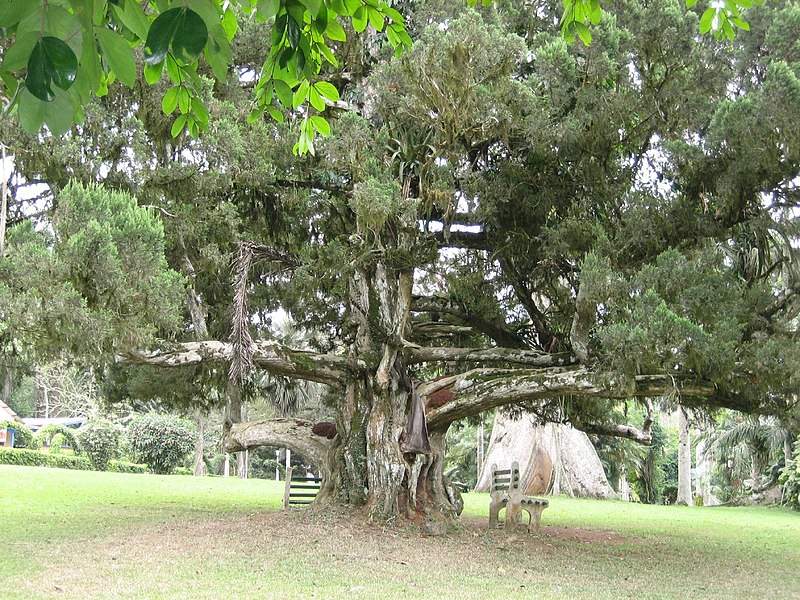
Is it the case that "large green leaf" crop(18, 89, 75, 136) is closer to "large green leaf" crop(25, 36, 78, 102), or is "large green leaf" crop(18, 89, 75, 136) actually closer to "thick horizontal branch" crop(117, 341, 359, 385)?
"large green leaf" crop(25, 36, 78, 102)

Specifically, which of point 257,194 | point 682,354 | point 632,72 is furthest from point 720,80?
point 257,194

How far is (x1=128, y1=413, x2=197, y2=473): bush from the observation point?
25.4m

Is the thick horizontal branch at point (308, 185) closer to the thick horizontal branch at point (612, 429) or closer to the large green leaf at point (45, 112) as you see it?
the thick horizontal branch at point (612, 429)

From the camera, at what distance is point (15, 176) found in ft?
33.9

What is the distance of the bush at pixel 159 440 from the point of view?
25406mm

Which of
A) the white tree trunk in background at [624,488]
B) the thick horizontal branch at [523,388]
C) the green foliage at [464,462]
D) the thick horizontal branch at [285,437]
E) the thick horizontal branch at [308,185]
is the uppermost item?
the thick horizontal branch at [308,185]

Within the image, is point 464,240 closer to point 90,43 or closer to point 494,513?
point 494,513

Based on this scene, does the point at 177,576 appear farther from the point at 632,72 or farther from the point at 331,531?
the point at 632,72

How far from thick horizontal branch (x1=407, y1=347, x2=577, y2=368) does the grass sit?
254 centimetres

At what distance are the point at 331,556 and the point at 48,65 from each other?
24.6 feet

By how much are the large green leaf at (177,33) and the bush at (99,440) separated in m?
24.6

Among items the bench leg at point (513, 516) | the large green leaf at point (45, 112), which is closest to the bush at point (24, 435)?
the bench leg at point (513, 516)

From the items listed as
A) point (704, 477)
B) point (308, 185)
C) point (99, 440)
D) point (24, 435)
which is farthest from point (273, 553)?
point (704, 477)

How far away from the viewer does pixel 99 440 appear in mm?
24172
